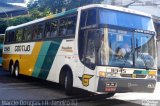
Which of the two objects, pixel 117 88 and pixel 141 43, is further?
pixel 141 43

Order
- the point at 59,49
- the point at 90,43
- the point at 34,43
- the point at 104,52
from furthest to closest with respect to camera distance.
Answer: the point at 34,43 < the point at 59,49 < the point at 90,43 < the point at 104,52

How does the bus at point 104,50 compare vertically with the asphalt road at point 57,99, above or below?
above

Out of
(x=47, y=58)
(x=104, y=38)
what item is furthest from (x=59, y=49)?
(x=104, y=38)

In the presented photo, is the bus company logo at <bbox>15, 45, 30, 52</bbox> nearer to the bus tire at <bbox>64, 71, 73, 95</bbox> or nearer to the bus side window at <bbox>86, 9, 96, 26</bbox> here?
the bus tire at <bbox>64, 71, 73, 95</bbox>

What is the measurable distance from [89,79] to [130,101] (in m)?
2.00

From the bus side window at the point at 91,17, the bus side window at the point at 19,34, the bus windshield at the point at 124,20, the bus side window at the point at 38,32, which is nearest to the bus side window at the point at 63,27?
the bus side window at the point at 91,17

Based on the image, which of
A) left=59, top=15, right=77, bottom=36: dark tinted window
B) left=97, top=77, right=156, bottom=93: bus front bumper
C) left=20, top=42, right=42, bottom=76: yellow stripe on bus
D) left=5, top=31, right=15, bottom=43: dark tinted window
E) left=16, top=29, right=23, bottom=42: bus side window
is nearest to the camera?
left=97, top=77, right=156, bottom=93: bus front bumper

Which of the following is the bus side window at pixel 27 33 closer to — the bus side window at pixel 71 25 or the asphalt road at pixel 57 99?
the asphalt road at pixel 57 99

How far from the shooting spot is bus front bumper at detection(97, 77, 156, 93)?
32.5 feet

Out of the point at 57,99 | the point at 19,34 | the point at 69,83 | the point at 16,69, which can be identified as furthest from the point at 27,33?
the point at 57,99

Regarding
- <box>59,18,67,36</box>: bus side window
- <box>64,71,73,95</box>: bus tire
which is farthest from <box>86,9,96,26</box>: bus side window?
<box>64,71,73,95</box>: bus tire

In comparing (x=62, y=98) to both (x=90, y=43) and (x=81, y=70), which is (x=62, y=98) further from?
(x=90, y=43)

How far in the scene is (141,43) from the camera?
10898mm

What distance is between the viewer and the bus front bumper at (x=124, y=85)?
32.5ft
